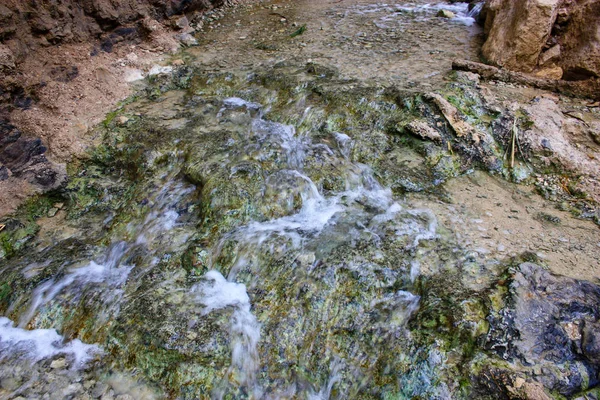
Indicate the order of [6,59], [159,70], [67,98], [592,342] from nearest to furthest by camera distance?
[592,342], [6,59], [67,98], [159,70]

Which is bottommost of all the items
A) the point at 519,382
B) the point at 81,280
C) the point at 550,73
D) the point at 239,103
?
the point at 81,280

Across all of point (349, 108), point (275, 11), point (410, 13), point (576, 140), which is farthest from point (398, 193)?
point (275, 11)

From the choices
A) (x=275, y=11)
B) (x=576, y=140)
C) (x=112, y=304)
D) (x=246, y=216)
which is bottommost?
(x=112, y=304)

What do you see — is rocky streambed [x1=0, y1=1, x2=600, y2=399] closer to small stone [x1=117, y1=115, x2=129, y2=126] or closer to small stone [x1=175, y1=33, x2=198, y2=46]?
small stone [x1=117, y1=115, x2=129, y2=126]

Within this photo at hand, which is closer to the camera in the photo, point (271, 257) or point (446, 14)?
point (271, 257)

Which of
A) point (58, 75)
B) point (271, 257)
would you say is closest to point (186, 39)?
point (58, 75)

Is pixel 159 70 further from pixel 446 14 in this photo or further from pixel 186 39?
pixel 446 14

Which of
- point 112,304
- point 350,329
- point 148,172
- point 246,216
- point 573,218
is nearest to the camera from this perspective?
point 350,329

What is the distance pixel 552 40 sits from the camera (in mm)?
5012

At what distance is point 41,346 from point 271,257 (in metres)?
1.93

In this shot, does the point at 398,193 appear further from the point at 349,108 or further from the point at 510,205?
the point at 349,108

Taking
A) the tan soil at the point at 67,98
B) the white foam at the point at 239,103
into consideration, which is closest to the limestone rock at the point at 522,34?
the white foam at the point at 239,103

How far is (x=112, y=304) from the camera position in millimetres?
3250

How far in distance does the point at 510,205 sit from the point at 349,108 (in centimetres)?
217
